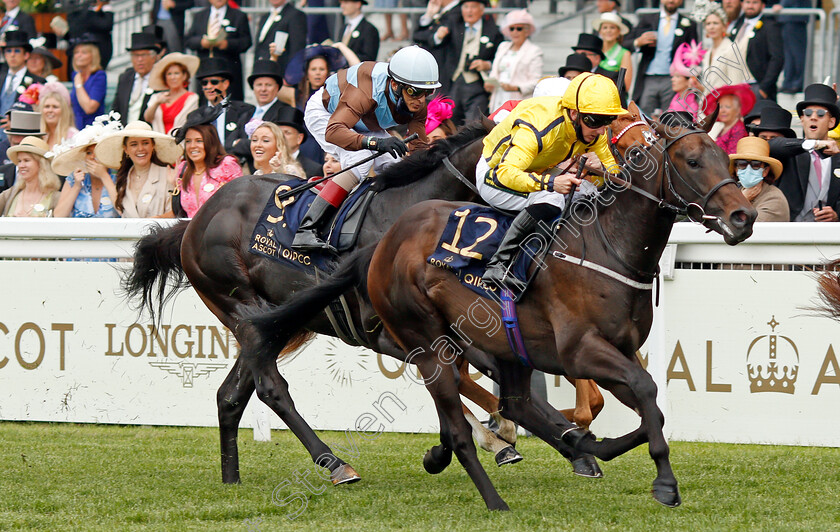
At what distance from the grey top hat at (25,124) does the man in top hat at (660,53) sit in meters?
4.85

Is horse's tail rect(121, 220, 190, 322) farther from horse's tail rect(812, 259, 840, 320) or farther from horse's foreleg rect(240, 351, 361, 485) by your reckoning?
horse's tail rect(812, 259, 840, 320)

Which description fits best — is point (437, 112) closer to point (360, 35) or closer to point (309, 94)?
point (309, 94)

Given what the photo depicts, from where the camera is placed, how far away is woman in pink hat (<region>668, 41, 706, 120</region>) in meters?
8.32

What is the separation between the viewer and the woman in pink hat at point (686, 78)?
8320mm

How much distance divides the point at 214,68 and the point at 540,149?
17.6 ft

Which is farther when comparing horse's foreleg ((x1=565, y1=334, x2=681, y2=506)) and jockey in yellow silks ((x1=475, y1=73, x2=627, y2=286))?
jockey in yellow silks ((x1=475, y1=73, x2=627, y2=286))

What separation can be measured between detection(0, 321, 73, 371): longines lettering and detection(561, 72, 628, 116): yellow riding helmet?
4.21 m

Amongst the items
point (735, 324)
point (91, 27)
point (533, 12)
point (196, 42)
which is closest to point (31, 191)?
point (196, 42)

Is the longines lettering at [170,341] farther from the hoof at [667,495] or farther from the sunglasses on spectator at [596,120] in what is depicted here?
the hoof at [667,495]

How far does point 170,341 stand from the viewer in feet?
24.3

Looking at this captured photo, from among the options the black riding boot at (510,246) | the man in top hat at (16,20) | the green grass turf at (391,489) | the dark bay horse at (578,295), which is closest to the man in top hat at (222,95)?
the green grass turf at (391,489)

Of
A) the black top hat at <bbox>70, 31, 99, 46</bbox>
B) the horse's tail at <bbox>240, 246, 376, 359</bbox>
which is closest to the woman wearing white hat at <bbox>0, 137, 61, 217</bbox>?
the black top hat at <bbox>70, 31, 99, 46</bbox>

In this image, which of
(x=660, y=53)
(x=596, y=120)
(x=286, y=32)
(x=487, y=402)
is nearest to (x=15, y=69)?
(x=286, y=32)

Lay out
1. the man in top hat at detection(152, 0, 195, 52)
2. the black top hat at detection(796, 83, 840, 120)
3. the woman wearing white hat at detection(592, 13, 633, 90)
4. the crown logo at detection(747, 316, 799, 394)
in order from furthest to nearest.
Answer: the man in top hat at detection(152, 0, 195, 52)
the woman wearing white hat at detection(592, 13, 633, 90)
the black top hat at detection(796, 83, 840, 120)
the crown logo at detection(747, 316, 799, 394)
